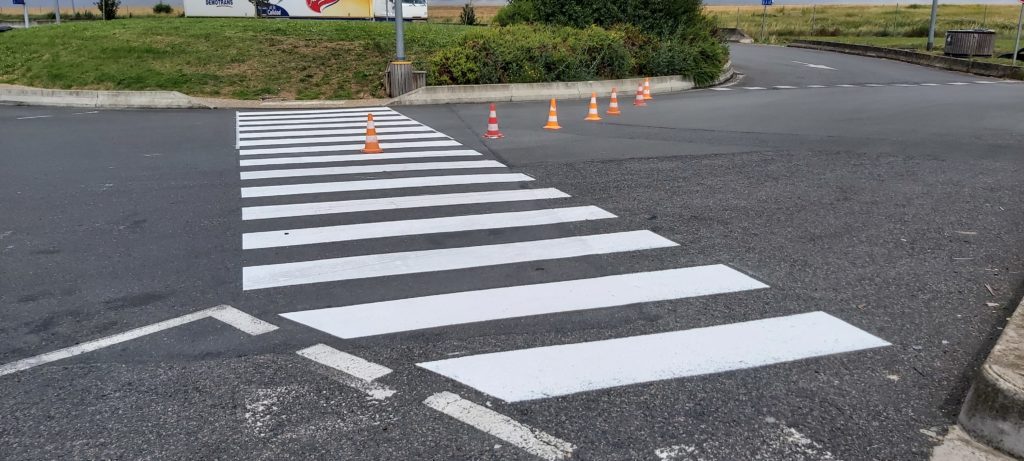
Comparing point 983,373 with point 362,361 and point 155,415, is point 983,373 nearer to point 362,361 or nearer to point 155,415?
point 362,361

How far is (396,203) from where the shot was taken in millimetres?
8859

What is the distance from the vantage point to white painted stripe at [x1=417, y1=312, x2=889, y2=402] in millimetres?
4312

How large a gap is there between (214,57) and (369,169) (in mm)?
18983

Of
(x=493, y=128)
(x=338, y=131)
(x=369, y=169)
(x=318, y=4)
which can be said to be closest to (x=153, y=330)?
(x=369, y=169)

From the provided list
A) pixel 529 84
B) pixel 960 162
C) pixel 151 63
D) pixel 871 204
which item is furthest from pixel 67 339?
pixel 151 63

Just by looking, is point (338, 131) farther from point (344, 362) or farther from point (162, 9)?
point (162, 9)

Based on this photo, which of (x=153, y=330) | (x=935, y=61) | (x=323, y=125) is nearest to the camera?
(x=153, y=330)

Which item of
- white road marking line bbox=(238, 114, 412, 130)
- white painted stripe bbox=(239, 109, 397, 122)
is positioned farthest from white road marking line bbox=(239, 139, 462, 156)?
white painted stripe bbox=(239, 109, 397, 122)

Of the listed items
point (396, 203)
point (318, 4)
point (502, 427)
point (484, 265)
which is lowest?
point (502, 427)

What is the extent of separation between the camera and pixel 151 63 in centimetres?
2653

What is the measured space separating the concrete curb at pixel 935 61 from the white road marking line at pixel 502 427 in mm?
31145

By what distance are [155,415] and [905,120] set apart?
15700 mm

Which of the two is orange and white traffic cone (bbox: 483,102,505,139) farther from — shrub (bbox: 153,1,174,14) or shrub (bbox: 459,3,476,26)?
shrub (bbox: 153,1,174,14)

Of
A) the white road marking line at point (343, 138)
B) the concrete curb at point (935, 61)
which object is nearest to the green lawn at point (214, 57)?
the white road marking line at point (343, 138)
